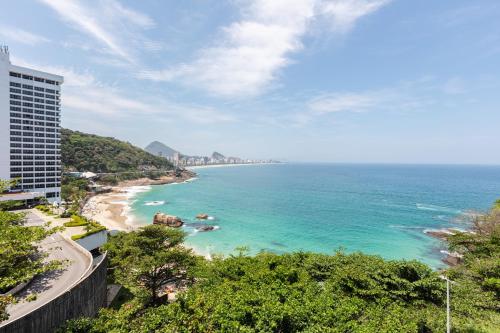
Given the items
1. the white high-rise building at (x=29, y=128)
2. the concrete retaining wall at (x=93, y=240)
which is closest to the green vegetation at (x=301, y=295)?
the concrete retaining wall at (x=93, y=240)

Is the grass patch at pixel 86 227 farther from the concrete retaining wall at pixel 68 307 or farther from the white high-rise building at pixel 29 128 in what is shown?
the white high-rise building at pixel 29 128

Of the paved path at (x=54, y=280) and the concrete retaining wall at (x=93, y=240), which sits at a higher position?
the paved path at (x=54, y=280)

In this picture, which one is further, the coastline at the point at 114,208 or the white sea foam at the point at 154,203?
the white sea foam at the point at 154,203

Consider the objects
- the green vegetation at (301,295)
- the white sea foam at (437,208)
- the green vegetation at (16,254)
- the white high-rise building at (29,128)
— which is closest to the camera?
the green vegetation at (16,254)

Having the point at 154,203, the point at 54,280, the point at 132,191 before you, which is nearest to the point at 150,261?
the point at 54,280

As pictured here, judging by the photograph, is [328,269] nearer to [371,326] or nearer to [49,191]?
[371,326]

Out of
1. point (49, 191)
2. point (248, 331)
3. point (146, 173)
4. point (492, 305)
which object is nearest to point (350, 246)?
point (492, 305)

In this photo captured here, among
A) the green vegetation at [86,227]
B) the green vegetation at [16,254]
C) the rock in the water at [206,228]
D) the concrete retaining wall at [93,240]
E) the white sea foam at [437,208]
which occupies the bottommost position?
the rock in the water at [206,228]
